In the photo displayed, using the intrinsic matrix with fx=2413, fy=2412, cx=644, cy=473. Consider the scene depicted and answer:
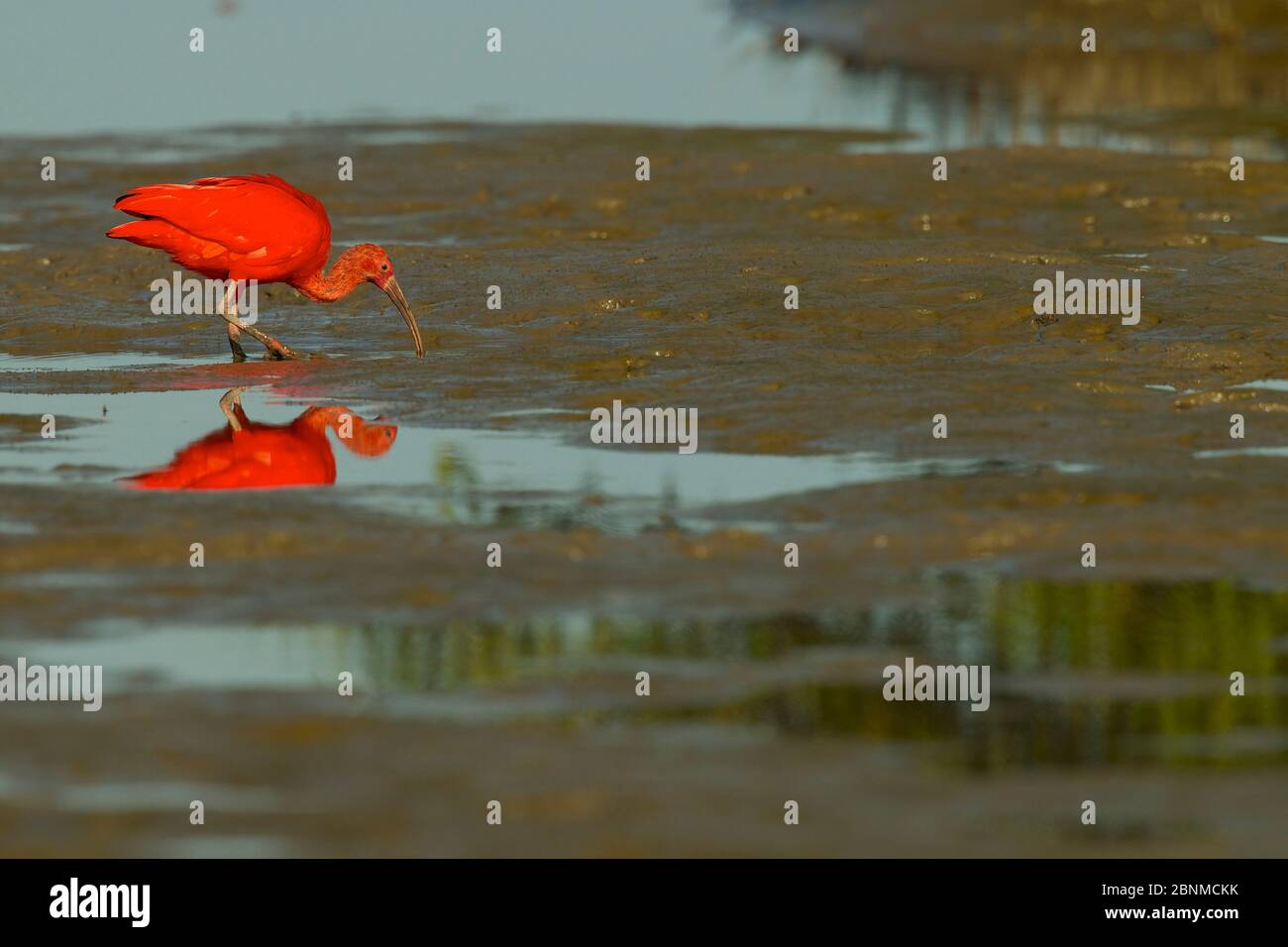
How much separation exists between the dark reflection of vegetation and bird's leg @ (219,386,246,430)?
380 centimetres

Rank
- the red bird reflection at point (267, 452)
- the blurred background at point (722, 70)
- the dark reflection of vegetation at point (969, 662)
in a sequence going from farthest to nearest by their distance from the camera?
1. the blurred background at point (722, 70)
2. the red bird reflection at point (267, 452)
3. the dark reflection of vegetation at point (969, 662)

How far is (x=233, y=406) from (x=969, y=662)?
5243mm

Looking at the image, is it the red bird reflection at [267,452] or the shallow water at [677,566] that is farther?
the red bird reflection at [267,452]

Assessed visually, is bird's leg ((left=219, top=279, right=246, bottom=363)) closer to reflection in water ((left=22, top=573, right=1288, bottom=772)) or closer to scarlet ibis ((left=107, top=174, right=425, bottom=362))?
scarlet ibis ((left=107, top=174, right=425, bottom=362))

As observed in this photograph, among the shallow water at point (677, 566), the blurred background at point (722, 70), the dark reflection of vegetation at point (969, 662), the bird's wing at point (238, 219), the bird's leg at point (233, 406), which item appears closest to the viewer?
the shallow water at point (677, 566)

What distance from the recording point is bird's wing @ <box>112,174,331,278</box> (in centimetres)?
1201

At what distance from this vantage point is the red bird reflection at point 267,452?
9180mm

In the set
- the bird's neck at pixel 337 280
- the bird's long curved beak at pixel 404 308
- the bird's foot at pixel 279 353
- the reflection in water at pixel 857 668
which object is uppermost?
the bird's neck at pixel 337 280

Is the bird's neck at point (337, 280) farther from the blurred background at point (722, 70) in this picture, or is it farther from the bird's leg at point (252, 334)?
the blurred background at point (722, 70)

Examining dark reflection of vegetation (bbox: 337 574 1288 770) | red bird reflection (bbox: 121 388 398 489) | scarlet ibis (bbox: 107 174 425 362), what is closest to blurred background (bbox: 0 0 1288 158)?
scarlet ibis (bbox: 107 174 425 362)

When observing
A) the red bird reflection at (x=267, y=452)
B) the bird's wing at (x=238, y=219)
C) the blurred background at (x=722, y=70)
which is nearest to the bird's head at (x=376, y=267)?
the bird's wing at (x=238, y=219)

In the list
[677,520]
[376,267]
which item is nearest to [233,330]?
[376,267]

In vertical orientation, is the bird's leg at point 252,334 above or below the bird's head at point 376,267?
below
